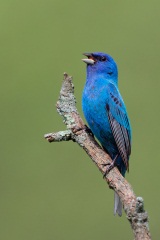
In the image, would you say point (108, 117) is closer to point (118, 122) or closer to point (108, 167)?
point (118, 122)

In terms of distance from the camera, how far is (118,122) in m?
5.55

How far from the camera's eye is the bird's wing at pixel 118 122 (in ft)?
17.6

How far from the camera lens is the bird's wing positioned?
537 cm

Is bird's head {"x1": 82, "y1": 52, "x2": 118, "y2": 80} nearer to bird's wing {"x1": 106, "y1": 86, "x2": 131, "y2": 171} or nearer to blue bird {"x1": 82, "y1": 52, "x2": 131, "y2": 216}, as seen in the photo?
blue bird {"x1": 82, "y1": 52, "x2": 131, "y2": 216}

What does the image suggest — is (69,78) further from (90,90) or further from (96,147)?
(90,90)

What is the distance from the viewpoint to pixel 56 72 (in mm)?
9766

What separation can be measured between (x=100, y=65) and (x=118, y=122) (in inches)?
22.7

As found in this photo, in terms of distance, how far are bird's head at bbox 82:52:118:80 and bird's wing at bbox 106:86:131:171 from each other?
244mm

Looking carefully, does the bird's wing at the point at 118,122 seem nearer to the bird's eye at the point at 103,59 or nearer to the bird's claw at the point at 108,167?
the bird's eye at the point at 103,59

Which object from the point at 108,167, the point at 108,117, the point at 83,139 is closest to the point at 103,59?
the point at 108,117

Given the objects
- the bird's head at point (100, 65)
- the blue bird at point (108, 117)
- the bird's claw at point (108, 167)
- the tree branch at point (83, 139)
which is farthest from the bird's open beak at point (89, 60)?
the bird's claw at point (108, 167)

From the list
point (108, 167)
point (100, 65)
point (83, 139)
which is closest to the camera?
point (108, 167)

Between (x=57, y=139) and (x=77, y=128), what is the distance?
0.22 meters

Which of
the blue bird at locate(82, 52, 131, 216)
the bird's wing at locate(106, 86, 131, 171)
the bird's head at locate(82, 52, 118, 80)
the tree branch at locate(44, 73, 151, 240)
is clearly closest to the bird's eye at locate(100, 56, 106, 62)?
the bird's head at locate(82, 52, 118, 80)
